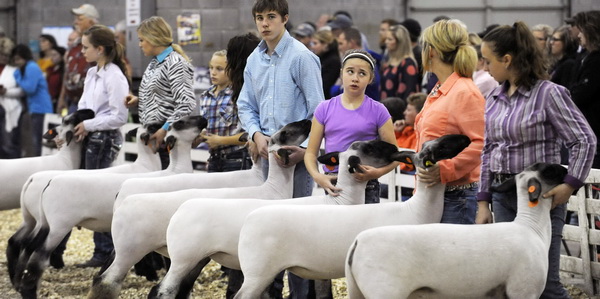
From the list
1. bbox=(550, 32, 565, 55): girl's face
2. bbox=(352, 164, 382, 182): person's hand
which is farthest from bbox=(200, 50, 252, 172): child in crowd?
bbox=(550, 32, 565, 55): girl's face

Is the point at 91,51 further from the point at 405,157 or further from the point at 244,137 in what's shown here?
the point at 405,157

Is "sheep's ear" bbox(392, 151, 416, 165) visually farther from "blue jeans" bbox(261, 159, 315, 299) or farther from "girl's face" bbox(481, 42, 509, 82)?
"blue jeans" bbox(261, 159, 315, 299)

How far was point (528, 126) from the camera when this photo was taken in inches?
185

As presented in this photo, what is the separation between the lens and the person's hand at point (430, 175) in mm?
4977

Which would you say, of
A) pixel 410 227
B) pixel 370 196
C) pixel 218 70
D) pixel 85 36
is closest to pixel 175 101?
pixel 218 70

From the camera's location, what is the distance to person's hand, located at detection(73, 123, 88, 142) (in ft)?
26.6

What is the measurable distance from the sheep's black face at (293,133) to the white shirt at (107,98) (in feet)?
8.76

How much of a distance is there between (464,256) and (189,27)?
366 inches

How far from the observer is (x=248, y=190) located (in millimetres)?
6180

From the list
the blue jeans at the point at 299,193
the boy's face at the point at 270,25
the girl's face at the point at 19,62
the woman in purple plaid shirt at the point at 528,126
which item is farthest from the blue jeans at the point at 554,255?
the girl's face at the point at 19,62

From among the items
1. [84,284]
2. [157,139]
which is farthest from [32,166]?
[157,139]

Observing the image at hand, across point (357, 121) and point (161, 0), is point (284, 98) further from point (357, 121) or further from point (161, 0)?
point (161, 0)

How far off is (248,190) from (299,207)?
1084 millimetres

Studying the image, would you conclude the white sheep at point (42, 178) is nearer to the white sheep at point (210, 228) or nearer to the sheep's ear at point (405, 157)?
the white sheep at point (210, 228)
